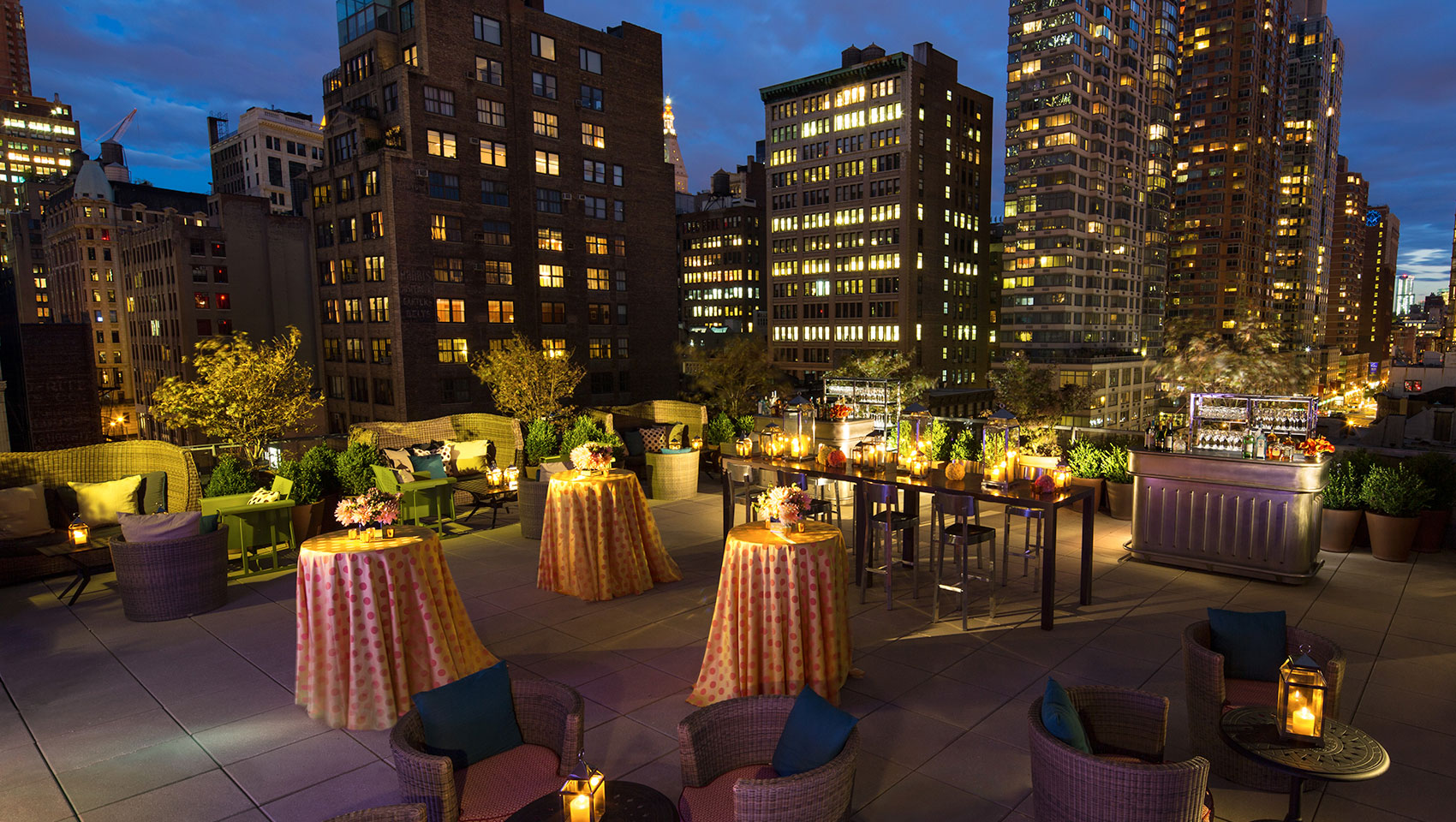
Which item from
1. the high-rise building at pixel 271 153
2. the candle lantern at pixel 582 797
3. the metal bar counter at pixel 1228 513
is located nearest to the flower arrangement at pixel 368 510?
the candle lantern at pixel 582 797

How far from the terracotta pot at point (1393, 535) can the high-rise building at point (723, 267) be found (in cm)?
11511

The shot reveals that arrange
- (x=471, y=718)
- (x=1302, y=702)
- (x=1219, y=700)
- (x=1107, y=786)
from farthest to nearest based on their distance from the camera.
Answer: (x=1219, y=700) → (x=471, y=718) → (x=1302, y=702) → (x=1107, y=786)

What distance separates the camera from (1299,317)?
150625 mm

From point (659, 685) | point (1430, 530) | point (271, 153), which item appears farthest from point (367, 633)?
point (271, 153)

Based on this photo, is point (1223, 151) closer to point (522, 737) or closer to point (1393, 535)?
point (1393, 535)

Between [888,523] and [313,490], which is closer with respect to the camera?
[888,523]

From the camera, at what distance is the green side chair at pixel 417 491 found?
1082 cm

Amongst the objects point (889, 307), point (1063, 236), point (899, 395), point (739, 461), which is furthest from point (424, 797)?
point (1063, 236)

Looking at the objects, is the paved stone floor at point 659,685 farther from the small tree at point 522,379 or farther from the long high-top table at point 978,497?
the small tree at point 522,379

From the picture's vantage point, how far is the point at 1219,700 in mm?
4590

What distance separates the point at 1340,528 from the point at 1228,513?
243 centimetres

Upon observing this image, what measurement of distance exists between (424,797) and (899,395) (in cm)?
1038

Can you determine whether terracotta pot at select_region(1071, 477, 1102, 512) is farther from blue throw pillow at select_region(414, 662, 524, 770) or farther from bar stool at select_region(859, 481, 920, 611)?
blue throw pillow at select_region(414, 662, 524, 770)

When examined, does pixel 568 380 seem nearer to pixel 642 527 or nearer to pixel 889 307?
pixel 642 527
